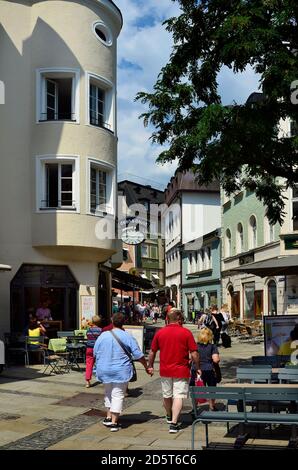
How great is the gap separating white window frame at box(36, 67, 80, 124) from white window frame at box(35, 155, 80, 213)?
1.15 m

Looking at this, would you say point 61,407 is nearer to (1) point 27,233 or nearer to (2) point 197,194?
(1) point 27,233

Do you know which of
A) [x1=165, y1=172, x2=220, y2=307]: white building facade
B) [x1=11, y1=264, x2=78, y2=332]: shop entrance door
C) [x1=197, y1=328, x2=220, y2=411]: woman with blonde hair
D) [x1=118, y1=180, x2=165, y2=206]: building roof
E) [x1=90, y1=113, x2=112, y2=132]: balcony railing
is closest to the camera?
[x1=197, y1=328, x2=220, y2=411]: woman with blonde hair

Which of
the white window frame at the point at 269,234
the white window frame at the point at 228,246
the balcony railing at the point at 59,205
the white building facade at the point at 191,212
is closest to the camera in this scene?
the balcony railing at the point at 59,205

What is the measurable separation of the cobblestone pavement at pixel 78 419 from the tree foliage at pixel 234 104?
483 centimetres

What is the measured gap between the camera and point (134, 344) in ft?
32.0

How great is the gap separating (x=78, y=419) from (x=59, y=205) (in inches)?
411

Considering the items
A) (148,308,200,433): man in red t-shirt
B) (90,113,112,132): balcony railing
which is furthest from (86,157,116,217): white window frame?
(148,308,200,433): man in red t-shirt

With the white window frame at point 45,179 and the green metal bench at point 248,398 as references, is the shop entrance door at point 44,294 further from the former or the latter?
the green metal bench at point 248,398

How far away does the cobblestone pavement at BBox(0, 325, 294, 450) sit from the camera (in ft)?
28.0

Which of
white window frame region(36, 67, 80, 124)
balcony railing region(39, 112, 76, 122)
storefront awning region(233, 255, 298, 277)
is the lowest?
storefront awning region(233, 255, 298, 277)

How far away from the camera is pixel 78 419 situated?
10.4 meters

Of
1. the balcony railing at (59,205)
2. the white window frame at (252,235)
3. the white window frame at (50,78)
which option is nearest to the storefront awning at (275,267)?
the balcony railing at (59,205)

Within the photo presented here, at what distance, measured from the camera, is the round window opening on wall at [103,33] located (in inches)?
834

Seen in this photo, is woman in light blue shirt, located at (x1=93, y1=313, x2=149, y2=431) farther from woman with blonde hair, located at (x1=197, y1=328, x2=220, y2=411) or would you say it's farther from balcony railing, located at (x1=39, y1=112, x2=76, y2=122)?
balcony railing, located at (x1=39, y1=112, x2=76, y2=122)
